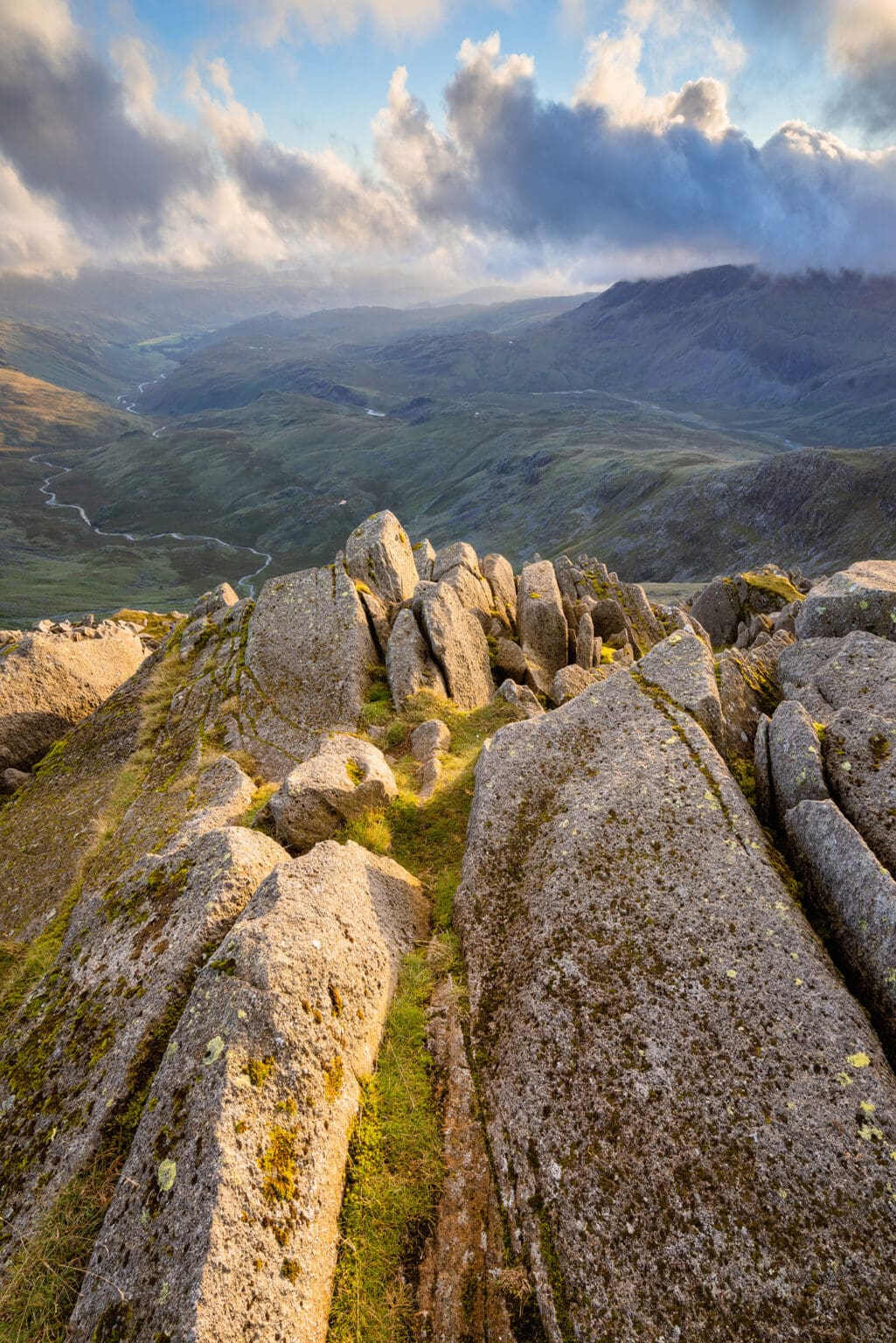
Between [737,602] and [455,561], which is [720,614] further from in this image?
[455,561]

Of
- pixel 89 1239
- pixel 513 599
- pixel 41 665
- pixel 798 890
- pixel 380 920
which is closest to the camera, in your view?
pixel 89 1239

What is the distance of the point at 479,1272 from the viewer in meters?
8.45

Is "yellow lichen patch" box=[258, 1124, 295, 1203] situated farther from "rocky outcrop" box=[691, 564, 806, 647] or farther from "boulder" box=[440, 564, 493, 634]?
"rocky outcrop" box=[691, 564, 806, 647]

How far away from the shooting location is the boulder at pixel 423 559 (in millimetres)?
39031

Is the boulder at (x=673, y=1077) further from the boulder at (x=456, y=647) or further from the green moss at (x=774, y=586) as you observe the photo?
the green moss at (x=774, y=586)

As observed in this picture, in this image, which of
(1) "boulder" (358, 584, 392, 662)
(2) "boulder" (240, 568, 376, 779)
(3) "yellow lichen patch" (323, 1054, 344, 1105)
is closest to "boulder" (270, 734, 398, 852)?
(2) "boulder" (240, 568, 376, 779)

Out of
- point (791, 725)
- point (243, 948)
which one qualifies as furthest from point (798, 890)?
point (243, 948)

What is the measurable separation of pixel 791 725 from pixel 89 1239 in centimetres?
1573

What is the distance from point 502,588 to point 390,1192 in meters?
34.3

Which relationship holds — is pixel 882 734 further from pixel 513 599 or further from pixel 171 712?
pixel 513 599

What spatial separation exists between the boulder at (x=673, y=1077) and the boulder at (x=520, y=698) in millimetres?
10196

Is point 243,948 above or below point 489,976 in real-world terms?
above

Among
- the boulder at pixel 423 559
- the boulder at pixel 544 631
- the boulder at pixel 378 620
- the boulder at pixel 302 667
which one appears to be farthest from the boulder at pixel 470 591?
the boulder at pixel 302 667

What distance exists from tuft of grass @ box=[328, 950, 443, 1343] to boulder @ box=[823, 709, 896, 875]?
970 centimetres
